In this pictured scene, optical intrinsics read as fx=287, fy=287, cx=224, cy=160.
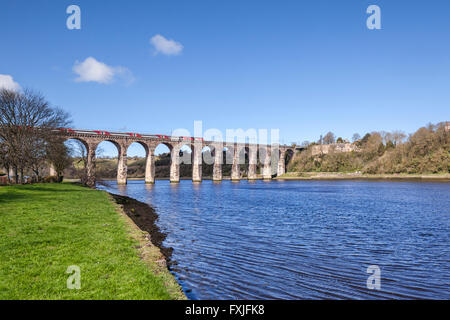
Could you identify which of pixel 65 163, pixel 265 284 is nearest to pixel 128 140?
pixel 65 163

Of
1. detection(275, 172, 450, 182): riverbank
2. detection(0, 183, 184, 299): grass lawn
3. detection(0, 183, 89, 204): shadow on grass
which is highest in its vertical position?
detection(0, 183, 89, 204): shadow on grass

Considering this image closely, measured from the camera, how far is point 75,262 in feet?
28.4

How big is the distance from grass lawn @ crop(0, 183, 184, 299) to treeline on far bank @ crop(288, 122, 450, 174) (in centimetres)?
11676

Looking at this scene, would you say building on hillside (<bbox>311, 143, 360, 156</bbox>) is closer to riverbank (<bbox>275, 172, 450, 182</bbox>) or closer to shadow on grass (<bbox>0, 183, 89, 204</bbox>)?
riverbank (<bbox>275, 172, 450, 182</bbox>)

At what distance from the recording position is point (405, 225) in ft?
68.5

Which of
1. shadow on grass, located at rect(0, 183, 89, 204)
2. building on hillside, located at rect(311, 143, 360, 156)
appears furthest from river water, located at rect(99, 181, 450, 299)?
building on hillside, located at rect(311, 143, 360, 156)

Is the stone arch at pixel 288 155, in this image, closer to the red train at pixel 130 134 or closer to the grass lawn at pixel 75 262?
the red train at pixel 130 134

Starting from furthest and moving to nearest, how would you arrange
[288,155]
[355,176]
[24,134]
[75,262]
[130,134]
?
1. [288,155]
2. [355,176]
3. [130,134]
4. [24,134]
5. [75,262]

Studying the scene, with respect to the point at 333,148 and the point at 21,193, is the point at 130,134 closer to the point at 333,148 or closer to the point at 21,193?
the point at 21,193

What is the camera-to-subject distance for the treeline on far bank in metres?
107

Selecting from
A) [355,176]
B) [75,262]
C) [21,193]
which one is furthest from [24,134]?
[355,176]

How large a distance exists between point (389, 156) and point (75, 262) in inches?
5445

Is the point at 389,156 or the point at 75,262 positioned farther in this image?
the point at 389,156
